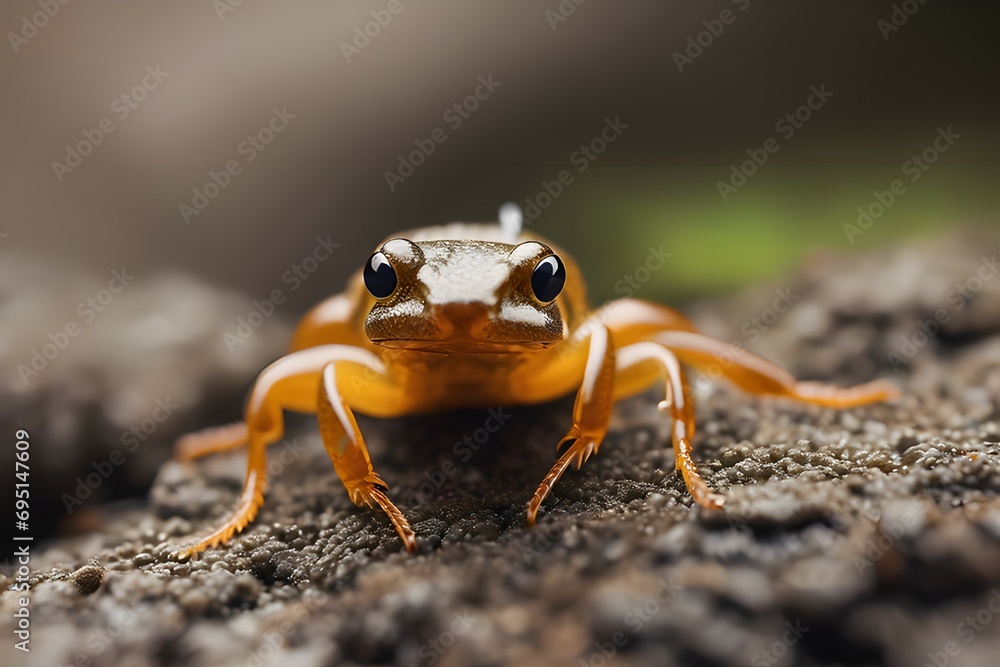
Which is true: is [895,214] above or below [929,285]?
above

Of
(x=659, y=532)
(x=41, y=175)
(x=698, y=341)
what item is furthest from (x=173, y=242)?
(x=659, y=532)

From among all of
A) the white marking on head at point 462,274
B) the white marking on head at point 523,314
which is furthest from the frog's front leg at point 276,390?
the white marking on head at point 523,314

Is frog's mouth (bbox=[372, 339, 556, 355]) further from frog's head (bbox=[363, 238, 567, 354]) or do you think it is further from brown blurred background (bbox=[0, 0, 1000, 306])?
Answer: brown blurred background (bbox=[0, 0, 1000, 306])

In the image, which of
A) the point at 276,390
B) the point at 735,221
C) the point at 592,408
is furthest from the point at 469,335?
the point at 735,221

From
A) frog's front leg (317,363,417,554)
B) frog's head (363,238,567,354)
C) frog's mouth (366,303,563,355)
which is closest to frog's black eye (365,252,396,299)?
frog's head (363,238,567,354)

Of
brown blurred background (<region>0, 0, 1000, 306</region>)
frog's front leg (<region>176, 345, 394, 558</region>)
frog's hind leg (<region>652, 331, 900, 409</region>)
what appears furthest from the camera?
brown blurred background (<region>0, 0, 1000, 306</region>)

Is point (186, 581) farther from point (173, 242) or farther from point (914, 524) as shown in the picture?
point (173, 242)

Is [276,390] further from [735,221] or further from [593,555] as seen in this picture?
[735,221]
